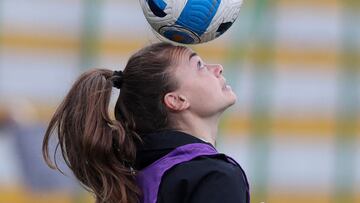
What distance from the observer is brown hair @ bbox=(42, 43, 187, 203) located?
109 inches

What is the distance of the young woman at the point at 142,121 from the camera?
2.75 meters

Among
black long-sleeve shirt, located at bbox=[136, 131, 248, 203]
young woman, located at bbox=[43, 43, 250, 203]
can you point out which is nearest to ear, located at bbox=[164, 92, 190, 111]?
young woman, located at bbox=[43, 43, 250, 203]

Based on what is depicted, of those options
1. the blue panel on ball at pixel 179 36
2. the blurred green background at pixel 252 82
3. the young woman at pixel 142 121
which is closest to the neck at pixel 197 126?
the young woman at pixel 142 121

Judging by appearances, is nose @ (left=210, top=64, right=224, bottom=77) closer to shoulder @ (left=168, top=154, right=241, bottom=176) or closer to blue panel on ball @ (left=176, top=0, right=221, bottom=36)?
blue panel on ball @ (left=176, top=0, right=221, bottom=36)

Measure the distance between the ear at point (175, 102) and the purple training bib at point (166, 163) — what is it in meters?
0.13

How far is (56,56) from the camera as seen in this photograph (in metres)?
7.66

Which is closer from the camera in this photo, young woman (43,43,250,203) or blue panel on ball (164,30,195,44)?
young woman (43,43,250,203)

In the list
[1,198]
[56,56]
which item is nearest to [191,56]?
[1,198]

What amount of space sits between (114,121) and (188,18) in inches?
14.8

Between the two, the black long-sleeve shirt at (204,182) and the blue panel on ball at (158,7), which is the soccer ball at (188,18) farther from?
the black long-sleeve shirt at (204,182)

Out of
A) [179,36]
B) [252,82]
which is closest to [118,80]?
[179,36]

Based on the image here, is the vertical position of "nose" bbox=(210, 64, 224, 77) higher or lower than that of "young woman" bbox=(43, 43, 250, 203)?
higher

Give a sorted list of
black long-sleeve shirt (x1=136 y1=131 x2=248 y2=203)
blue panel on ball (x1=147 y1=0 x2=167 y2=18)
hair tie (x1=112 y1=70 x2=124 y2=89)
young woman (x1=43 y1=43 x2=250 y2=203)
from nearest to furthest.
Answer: black long-sleeve shirt (x1=136 y1=131 x2=248 y2=203)
young woman (x1=43 y1=43 x2=250 y2=203)
hair tie (x1=112 y1=70 x2=124 y2=89)
blue panel on ball (x1=147 y1=0 x2=167 y2=18)

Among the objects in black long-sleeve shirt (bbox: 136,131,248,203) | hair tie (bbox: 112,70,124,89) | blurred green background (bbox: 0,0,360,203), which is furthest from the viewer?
blurred green background (bbox: 0,0,360,203)
